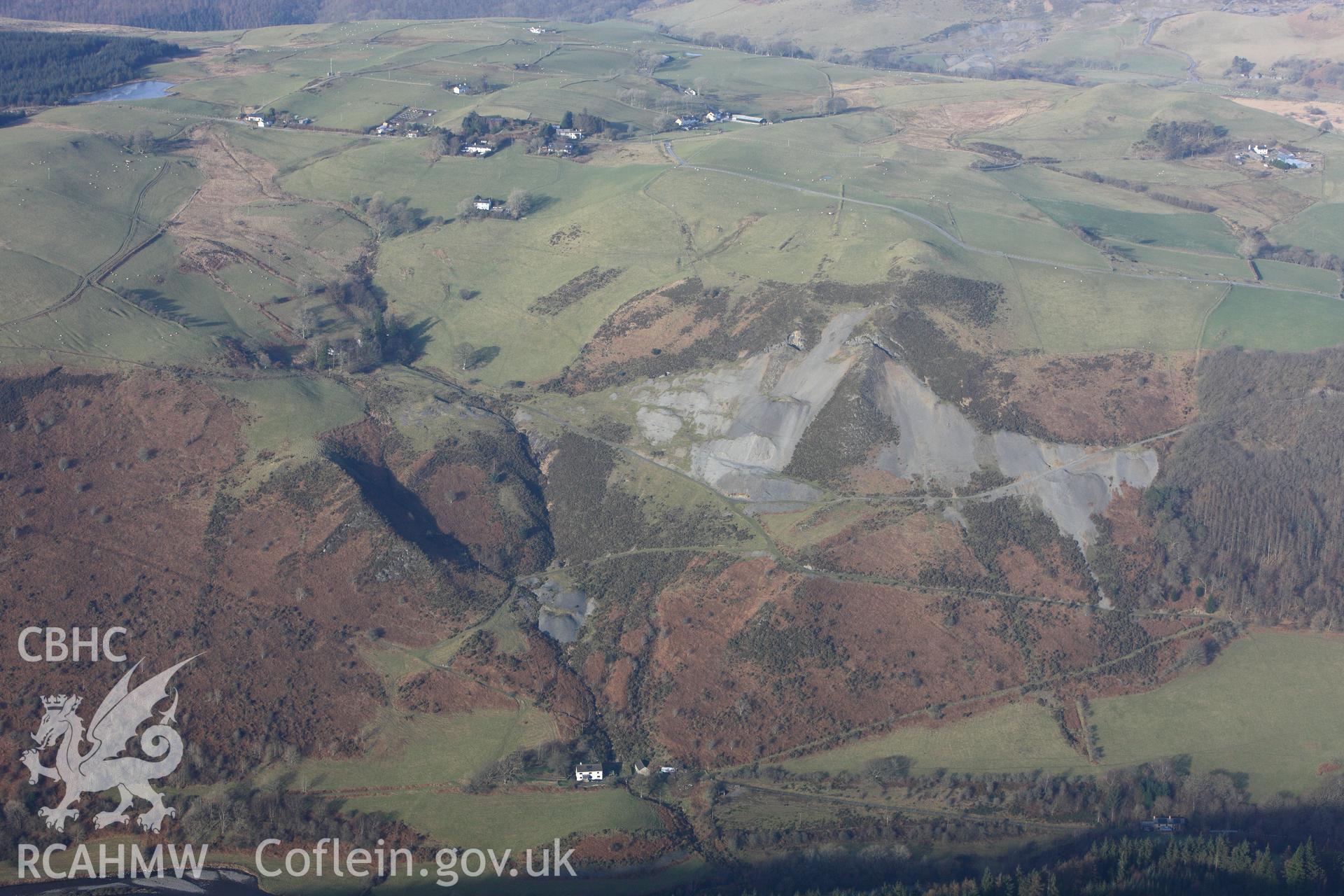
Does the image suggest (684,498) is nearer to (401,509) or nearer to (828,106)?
(401,509)

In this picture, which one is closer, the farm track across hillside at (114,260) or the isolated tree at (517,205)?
the farm track across hillside at (114,260)

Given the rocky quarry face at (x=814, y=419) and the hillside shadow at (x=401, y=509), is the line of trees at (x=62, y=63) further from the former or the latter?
the rocky quarry face at (x=814, y=419)

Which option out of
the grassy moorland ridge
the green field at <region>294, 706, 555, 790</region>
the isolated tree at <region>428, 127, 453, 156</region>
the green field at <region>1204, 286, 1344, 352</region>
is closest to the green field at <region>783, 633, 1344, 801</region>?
the grassy moorland ridge

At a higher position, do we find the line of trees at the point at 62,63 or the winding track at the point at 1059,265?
the line of trees at the point at 62,63

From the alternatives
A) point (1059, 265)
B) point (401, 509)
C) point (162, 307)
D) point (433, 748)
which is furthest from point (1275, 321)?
point (162, 307)

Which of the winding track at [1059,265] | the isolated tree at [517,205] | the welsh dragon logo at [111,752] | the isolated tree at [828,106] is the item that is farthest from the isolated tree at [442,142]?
the welsh dragon logo at [111,752]

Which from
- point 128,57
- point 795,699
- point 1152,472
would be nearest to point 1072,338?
point 1152,472

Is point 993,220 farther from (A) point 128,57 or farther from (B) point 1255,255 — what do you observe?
(A) point 128,57
